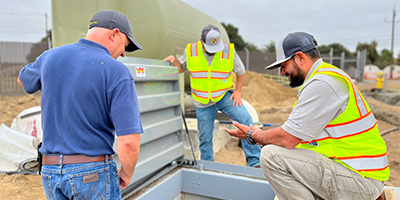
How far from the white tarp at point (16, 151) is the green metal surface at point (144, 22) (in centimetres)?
154

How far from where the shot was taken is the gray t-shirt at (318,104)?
197cm

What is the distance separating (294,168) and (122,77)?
1459 mm

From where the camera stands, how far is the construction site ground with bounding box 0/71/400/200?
3.07 m

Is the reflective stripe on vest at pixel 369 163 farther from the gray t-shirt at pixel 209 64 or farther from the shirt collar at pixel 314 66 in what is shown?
the gray t-shirt at pixel 209 64

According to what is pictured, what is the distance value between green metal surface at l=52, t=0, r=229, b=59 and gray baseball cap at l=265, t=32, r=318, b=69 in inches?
83.9

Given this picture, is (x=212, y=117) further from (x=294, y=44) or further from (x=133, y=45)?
(x=133, y=45)

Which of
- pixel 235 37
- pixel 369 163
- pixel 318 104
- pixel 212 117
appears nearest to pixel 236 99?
pixel 212 117

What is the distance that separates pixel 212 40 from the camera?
3643 millimetres

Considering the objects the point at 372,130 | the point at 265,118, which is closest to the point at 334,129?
the point at 372,130

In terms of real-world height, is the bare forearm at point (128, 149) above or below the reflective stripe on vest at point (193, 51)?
below

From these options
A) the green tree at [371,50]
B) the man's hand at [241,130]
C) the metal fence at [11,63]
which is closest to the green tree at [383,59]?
the green tree at [371,50]

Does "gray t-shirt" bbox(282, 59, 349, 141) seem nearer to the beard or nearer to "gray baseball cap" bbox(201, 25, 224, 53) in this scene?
the beard

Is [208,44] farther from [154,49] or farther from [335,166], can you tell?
[335,166]

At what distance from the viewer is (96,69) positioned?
1.44m
